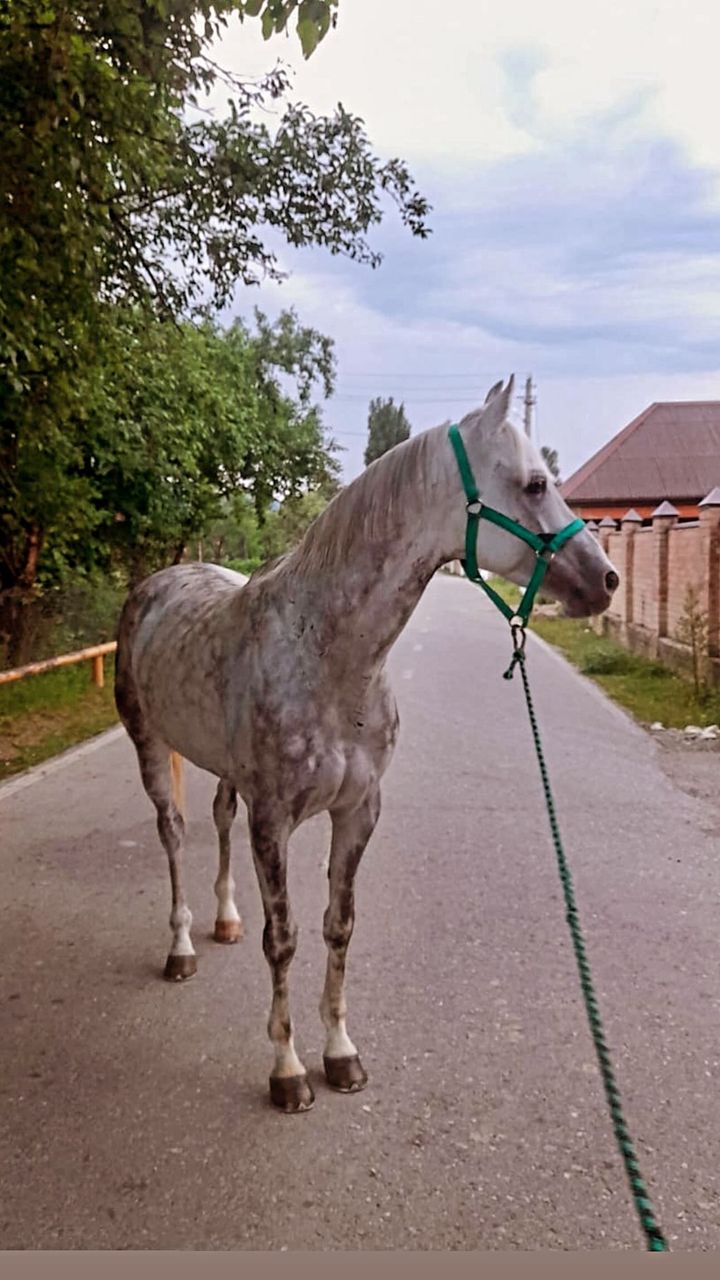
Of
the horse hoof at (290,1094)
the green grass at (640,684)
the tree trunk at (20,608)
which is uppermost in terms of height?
the tree trunk at (20,608)

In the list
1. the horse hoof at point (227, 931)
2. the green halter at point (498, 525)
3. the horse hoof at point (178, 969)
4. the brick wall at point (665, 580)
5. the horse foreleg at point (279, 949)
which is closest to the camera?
the green halter at point (498, 525)

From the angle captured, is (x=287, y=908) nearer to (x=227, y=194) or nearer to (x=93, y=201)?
(x=93, y=201)

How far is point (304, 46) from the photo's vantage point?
369 centimetres

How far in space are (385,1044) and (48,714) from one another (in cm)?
737

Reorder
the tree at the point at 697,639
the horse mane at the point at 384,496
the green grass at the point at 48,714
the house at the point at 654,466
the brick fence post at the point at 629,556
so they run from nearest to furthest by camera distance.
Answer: the horse mane at the point at 384,496 → the green grass at the point at 48,714 → the tree at the point at 697,639 → the brick fence post at the point at 629,556 → the house at the point at 654,466

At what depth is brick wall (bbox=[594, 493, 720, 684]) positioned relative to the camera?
1144cm

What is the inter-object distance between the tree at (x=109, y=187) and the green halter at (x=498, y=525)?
2.27m

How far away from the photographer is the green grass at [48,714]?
27.0 ft

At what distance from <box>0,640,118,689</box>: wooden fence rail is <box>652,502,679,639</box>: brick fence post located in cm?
814

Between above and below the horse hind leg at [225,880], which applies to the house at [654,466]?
above

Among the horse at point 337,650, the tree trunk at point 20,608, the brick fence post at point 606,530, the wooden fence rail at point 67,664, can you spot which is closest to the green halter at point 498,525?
the horse at point 337,650

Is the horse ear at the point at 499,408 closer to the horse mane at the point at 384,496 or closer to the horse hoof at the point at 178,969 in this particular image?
the horse mane at the point at 384,496

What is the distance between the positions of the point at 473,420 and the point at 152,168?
4802mm

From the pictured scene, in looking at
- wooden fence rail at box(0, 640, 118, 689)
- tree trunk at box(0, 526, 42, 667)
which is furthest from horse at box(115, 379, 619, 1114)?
tree trunk at box(0, 526, 42, 667)
